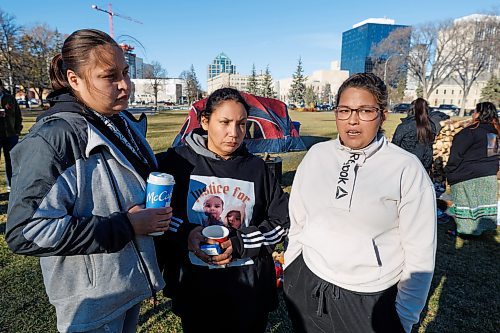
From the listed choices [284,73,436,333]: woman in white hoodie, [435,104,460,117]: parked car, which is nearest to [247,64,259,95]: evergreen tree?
[435,104,460,117]: parked car

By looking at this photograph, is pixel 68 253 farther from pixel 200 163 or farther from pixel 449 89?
pixel 449 89

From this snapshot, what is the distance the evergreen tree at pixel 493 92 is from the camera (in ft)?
148

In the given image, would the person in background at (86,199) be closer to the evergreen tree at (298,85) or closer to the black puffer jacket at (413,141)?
the black puffer jacket at (413,141)

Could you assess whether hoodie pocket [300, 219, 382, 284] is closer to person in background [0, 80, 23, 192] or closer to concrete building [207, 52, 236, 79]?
person in background [0, 80, 23, 192]

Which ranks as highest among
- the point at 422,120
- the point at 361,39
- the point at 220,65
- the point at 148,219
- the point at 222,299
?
the point at 361,39

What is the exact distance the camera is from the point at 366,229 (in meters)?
1.47

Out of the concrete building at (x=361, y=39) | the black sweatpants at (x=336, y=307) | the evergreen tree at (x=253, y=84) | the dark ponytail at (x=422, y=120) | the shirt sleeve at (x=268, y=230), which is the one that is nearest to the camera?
the black sweatpants at (x=336, y=307)

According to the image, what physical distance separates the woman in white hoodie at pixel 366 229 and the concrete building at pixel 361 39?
319 feet

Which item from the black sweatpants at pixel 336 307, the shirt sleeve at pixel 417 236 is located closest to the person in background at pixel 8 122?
the black sweatpants at pixel 336 307

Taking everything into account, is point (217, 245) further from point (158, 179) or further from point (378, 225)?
point (378, 225)

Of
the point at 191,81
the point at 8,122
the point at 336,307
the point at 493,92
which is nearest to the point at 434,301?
the point at 336,307

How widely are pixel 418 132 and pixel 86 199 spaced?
546cm

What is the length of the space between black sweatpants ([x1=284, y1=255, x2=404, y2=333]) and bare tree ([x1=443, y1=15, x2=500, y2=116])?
150 ft

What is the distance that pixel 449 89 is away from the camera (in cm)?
8125
